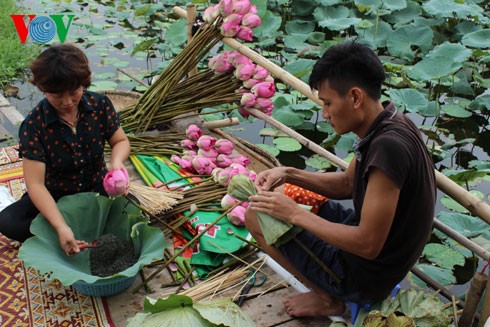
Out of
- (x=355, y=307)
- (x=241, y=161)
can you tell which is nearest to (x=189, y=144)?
(x=241, y=161)

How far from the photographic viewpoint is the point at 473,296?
1.55 m

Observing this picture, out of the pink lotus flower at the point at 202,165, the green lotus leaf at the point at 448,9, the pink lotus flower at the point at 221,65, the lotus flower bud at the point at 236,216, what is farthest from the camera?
the green lotus leaf at the point at 448,9

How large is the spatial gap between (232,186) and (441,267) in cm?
141

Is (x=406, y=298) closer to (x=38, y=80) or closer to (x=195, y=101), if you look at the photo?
(x=38, y=80)

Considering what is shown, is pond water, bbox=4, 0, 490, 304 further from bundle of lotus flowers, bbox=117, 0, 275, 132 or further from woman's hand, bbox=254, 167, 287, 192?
woman's hand, bbox=254, 167, 287, 192

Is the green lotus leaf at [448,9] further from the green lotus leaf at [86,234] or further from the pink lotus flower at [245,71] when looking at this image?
the green lotus leaf at [86,234]

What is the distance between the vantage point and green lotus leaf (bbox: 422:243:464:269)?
8.47 feet

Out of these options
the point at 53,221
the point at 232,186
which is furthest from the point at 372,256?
the point at 53,221

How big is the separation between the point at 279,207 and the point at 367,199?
0.34 metres

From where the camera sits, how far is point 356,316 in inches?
69.9

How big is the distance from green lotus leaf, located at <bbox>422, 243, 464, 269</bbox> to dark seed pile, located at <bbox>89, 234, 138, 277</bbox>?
161 cm

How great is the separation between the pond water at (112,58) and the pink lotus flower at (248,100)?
0.95 metres

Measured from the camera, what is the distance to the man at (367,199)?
1.41 meters

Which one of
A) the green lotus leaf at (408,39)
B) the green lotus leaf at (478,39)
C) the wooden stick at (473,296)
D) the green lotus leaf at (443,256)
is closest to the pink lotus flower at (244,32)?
the green lotus leaf at (443,256)
